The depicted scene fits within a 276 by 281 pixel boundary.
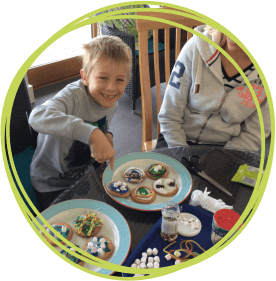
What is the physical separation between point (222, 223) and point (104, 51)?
2.20 ft

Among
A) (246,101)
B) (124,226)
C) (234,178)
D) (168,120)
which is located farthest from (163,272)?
(246,101)

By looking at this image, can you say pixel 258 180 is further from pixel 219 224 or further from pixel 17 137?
pixel 17 137

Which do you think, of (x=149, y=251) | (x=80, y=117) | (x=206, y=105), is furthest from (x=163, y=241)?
(x=206, y=105)

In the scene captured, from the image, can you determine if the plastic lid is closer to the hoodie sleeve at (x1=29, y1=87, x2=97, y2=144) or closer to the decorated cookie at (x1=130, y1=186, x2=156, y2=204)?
the decorated cookie at (x1=130, y1=186, x2=156, y2=204)

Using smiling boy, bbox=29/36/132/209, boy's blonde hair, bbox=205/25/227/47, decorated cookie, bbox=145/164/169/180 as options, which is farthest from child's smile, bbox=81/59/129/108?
boy's blonde hair, bbox=205/25/227/47

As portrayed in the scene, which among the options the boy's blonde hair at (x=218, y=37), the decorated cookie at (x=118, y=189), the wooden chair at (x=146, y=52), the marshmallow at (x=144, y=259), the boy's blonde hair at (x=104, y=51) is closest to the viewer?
the marshmallow at (x=144, y=259)

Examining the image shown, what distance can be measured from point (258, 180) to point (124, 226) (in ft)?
1.51

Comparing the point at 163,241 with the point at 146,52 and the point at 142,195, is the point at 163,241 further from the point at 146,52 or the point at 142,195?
the point at 146,52

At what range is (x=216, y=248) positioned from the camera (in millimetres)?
702

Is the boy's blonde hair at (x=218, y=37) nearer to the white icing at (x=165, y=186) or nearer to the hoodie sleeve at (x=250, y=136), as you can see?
the hoodie sleeve at (x=250, y=136)

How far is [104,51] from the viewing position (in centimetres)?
90

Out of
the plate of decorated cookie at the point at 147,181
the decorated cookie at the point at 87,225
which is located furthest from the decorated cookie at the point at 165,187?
the decorated cookie at the point at 87,225

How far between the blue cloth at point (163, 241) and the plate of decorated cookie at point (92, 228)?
1.2 inches

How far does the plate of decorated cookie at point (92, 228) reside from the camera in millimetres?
676
